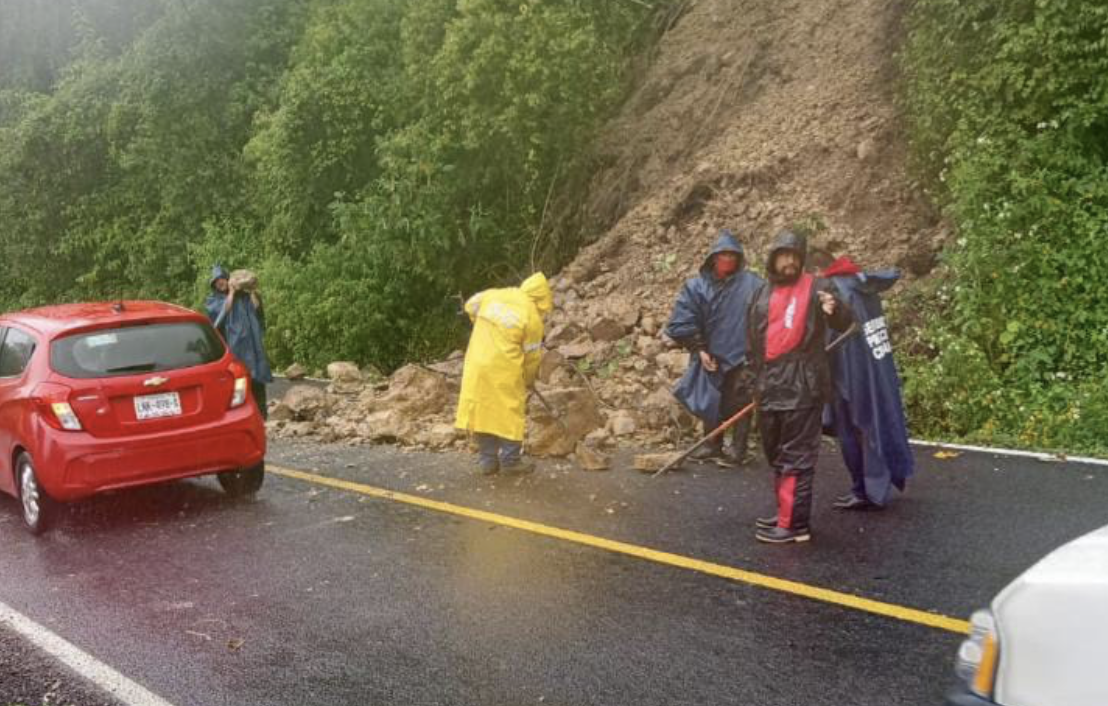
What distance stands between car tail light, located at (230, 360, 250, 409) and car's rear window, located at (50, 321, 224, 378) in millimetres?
150

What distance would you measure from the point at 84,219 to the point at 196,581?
24.6m

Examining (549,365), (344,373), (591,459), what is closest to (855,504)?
(591,459)

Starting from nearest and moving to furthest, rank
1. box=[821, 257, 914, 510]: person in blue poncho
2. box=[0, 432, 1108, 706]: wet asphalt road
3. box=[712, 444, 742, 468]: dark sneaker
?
box=[0, 432, 1108, 706]: wet asphalt road, box=[821, 257, 914, 510]: person in blue poncho, box=[712, 444, 742, 468]: dark sneaker

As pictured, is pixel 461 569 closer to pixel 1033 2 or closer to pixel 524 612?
pixel 524 612

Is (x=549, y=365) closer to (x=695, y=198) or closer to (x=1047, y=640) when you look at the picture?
(x=695, y=198)

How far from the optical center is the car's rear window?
7.65 metres

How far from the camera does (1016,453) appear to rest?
838 centimetres

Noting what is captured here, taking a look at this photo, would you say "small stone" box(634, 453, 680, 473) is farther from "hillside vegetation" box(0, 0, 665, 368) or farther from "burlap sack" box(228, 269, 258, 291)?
"hillside vegetation" box(0, 0, 665, 368)

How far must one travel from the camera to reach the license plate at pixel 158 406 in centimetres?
766

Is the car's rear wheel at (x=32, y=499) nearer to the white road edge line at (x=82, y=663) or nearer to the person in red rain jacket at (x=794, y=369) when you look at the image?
the white road edge line at (x=82, y=663)

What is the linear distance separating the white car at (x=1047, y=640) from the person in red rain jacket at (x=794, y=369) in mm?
3371

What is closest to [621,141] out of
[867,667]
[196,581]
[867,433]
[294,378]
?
[294,378]

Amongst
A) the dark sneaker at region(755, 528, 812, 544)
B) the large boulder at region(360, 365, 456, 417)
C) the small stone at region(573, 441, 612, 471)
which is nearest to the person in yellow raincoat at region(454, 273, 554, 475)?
the small stone at region(573, 441, 612, 471)

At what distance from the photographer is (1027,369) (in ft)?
33.0
